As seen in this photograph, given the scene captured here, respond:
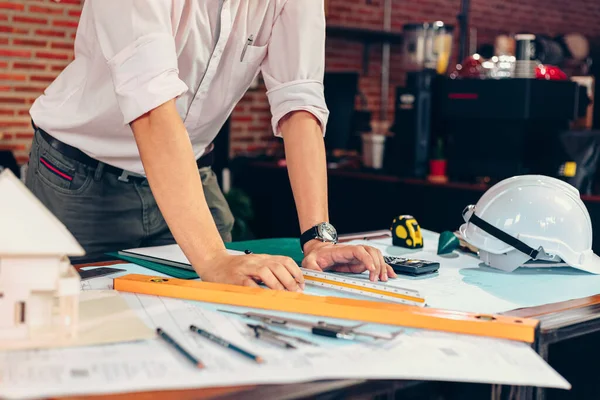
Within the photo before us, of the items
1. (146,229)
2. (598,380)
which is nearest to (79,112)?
(146,229)

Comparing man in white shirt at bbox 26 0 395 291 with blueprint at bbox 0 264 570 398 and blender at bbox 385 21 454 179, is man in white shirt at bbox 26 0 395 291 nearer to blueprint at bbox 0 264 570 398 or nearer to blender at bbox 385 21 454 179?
blueprint at bbox 0 264 570 398

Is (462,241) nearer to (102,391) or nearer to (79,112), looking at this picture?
(79,112)

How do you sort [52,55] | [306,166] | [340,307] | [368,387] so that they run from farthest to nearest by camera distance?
1. [52,55]
2. [306,166]
3. [340,307]
4. [368,387]

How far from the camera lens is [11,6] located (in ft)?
14.2

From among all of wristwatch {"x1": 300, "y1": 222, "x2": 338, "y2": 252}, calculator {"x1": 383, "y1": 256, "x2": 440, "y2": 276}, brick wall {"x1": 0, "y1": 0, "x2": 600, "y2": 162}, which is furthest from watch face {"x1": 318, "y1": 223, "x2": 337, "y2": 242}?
brick wall {"x1": 0, "y1": 0, "x2": 600, "y2": 162}

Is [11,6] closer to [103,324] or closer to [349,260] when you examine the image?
[349,260]

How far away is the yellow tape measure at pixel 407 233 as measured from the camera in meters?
1.64

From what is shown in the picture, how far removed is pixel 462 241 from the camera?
1628mm

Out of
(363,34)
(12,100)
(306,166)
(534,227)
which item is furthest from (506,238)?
(363,34)

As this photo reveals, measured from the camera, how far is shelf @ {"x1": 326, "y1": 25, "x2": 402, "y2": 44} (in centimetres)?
588

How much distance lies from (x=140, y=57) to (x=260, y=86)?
4361 millimetres

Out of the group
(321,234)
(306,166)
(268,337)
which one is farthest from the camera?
(306,166)

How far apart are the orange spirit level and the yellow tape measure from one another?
571 mm

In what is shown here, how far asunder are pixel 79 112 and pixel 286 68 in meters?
0.46
